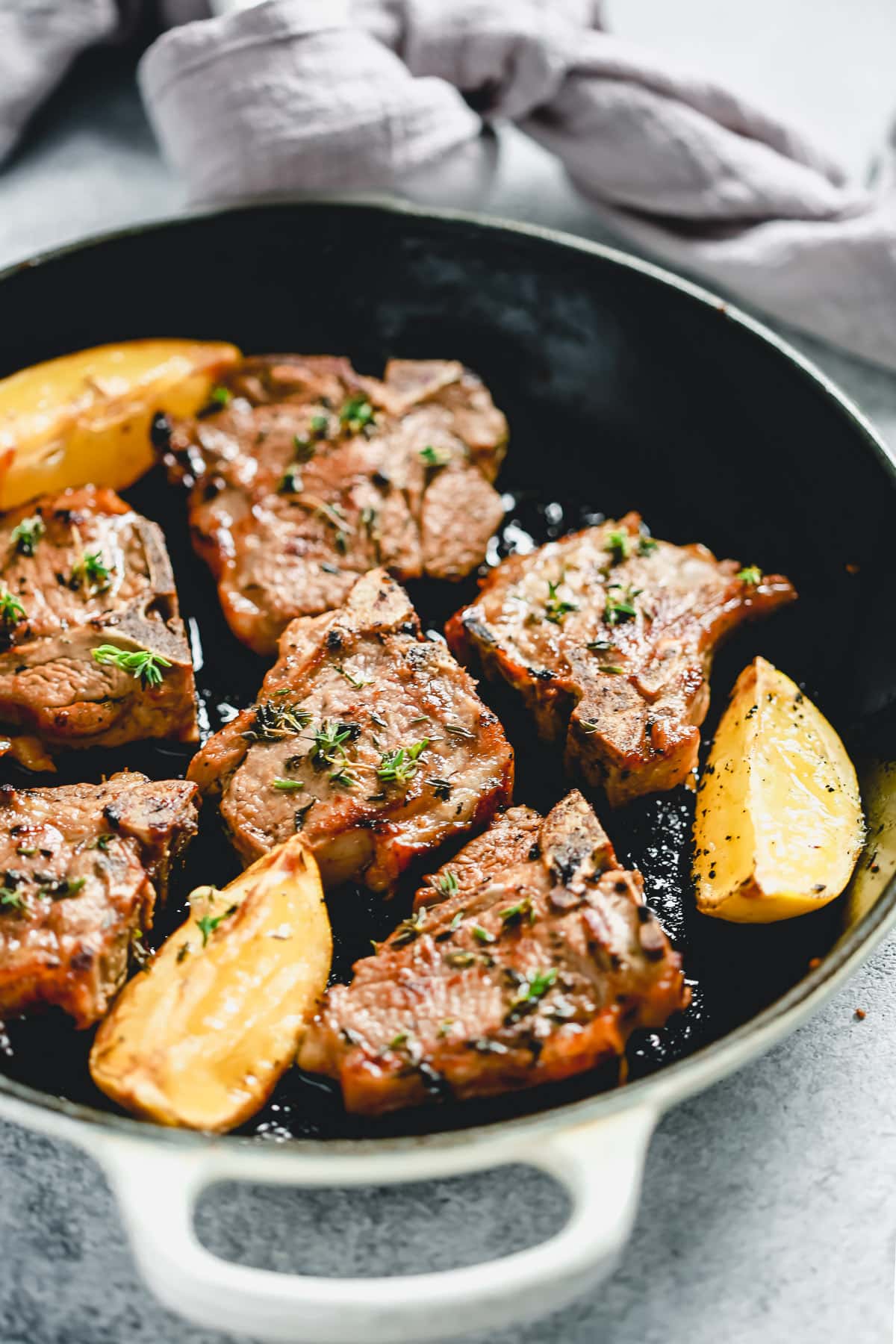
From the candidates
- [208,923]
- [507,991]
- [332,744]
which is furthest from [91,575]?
[507,991]

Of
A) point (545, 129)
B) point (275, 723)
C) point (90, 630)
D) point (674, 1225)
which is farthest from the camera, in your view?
point (545, 129)

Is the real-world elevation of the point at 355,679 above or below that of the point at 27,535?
below

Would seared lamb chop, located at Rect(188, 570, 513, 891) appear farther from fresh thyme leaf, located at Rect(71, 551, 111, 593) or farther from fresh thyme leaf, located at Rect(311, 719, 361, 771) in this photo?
fresh thyme leaf, located at Rect(71, 551, 111, 593)

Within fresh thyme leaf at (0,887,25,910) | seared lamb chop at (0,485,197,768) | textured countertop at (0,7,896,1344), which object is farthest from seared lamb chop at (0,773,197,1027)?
textured countertop at (0,7,896,1344)

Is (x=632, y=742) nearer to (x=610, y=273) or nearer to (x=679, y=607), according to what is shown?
(x=679, y=607)

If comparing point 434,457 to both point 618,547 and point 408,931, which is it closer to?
point 618,547

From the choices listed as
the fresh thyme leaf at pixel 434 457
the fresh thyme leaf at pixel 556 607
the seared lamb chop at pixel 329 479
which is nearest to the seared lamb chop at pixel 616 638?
the fresh thyme leaf at pixel 556 607

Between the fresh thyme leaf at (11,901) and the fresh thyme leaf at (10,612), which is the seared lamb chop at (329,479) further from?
the fresh thyme leaf at (11,901)

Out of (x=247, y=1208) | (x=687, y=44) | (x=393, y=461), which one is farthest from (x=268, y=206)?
(x=247, y=1208)
